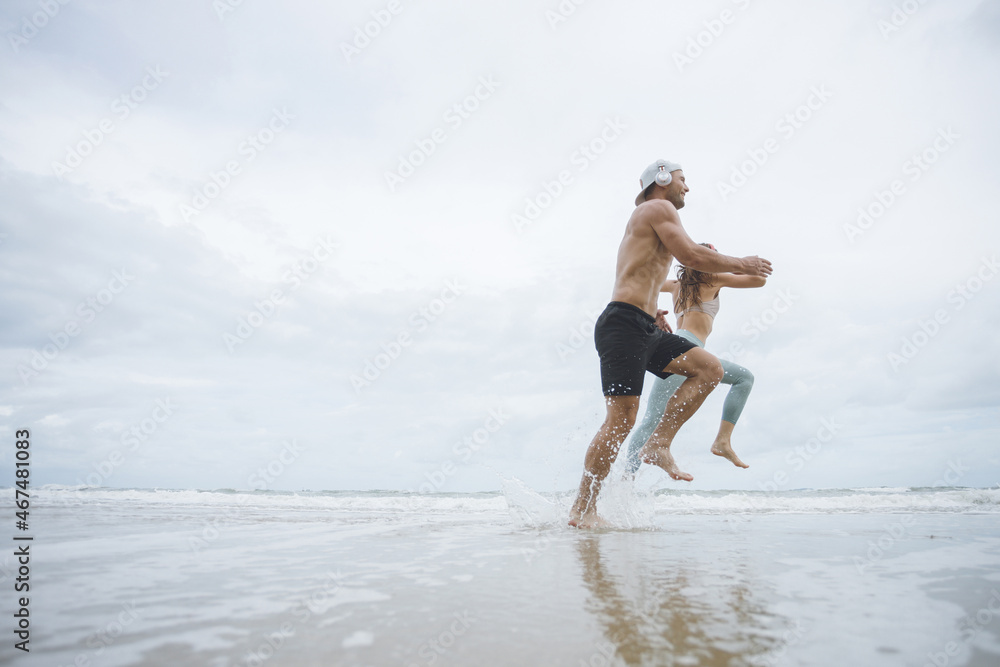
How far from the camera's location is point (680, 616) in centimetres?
138

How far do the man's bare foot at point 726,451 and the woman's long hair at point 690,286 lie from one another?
117 cm

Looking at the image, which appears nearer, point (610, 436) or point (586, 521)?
point (610, 436)

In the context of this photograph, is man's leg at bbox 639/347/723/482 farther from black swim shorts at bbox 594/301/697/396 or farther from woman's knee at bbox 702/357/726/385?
black swim shorts at bbox 594/301/697/396

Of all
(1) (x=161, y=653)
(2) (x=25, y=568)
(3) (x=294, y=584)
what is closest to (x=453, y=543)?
(3) (x=294, y=584)

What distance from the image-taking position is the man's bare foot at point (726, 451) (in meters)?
4.50

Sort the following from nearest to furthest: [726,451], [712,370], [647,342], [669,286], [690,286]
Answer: [647,342], [712,370], [726,451], [690,286], [669,286]

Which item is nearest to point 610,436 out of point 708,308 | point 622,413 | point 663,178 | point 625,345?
point 622,413

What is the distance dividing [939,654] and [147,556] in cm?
278

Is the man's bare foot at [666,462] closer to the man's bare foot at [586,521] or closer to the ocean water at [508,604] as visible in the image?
the man's bare foot at [586,521]

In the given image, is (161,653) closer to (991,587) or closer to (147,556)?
(147,556)

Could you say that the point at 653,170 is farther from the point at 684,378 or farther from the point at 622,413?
the point at 622,413

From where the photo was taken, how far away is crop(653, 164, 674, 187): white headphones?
423 cm

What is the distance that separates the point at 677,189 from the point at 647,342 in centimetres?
125

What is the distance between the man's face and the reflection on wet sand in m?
2.90
